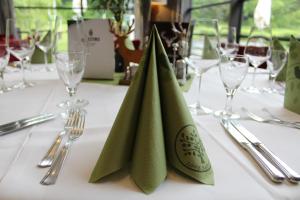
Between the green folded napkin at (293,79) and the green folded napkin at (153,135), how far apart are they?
0.45 m

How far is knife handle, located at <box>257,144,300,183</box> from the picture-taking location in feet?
1.39

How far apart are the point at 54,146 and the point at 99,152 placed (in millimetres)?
90

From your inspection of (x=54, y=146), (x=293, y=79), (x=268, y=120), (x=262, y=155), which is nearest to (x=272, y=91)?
(x=293, y=79)

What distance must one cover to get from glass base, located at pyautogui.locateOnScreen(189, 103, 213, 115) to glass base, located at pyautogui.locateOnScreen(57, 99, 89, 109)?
309 millimetres

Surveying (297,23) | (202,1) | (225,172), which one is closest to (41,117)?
(225,172)

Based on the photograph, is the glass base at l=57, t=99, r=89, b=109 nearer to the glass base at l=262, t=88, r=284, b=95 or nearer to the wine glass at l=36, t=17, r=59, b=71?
the wine glass at l=36, t=17, r=59, b=71

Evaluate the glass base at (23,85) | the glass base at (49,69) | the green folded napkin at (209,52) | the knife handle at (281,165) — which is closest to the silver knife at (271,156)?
the knife handle at (281,165)

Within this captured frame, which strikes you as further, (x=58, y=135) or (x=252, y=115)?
(x=252, y=115)

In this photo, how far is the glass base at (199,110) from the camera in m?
0.75

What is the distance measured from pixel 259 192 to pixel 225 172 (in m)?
0.07

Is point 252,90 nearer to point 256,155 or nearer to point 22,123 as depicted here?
point 256,155

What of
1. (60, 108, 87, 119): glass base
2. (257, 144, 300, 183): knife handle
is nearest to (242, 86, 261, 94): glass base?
(257, 144, 300, 183): knife handle

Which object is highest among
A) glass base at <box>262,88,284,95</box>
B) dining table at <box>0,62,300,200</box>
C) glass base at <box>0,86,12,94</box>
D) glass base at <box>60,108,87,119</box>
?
glass base at <box>262,88,284,95</box>

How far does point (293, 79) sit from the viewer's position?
2.51 feet
